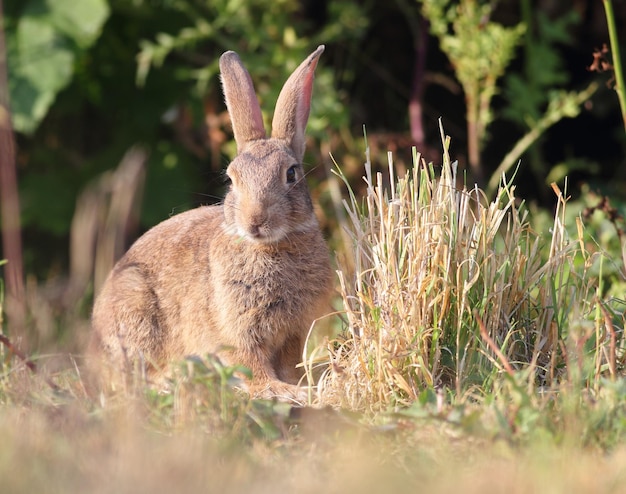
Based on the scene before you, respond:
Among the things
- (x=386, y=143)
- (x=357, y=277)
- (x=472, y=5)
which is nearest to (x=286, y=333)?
(x=357, y=277)

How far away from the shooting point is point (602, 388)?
334cm

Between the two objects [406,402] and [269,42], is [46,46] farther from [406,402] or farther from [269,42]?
[406,402]

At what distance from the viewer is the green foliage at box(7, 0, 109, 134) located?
6215 mm

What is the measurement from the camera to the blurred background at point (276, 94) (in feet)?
20.7

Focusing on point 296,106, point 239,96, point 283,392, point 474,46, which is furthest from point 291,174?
point 474,46

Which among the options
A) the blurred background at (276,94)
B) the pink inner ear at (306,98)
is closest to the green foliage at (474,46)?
the blurred background at (276,94)

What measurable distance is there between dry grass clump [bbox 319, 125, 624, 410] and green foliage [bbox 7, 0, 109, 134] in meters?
3.06

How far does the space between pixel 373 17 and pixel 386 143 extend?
165cm

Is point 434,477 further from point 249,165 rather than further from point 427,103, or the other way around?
point 427,103

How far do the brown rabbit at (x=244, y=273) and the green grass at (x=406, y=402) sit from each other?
0.80 feet

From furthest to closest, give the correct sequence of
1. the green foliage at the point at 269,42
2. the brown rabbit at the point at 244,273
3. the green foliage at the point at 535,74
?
the green foliage at the point at 535,74 → the green foliage at the point at 269,42 → the brown rabbit at the point at 244,273

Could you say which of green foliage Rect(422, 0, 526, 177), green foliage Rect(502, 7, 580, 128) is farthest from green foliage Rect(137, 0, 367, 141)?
green foliage Rect(502, 7, 580, 128)

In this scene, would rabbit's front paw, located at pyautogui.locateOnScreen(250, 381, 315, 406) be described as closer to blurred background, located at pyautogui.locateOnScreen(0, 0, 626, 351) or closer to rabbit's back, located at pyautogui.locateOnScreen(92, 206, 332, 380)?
rabbit's back, located at pyautogui.locateOnScreen(92, 206, 332, 380)

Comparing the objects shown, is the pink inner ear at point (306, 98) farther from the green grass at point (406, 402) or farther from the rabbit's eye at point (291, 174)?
the green grass at point (406, 402)
